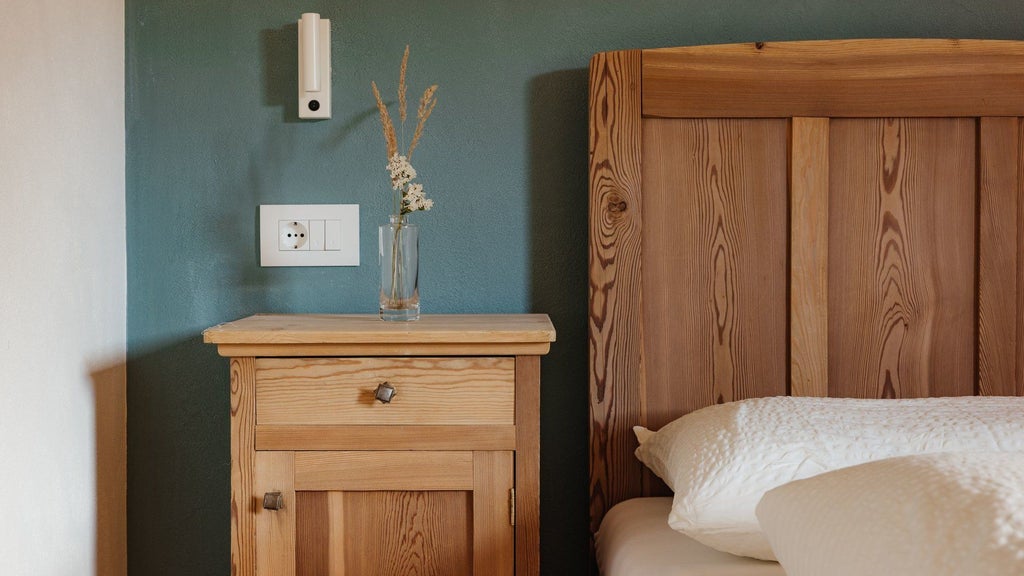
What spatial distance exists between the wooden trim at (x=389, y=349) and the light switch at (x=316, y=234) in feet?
1.13

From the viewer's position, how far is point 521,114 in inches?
55.5

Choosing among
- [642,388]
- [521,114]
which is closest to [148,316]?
[521,114]

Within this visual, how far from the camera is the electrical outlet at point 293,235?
4.61 ft

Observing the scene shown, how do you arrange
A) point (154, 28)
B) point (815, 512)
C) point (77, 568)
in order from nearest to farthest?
point (815, 512) → point (77, 568) → point (154, 28)

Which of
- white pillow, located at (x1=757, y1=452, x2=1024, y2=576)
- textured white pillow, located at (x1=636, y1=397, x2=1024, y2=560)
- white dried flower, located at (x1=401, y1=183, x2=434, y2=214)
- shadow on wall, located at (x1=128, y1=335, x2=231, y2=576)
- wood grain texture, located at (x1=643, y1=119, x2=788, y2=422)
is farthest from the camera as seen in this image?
shadow on wall, located at (x1=128, y1=335, x2=231, y2=576)

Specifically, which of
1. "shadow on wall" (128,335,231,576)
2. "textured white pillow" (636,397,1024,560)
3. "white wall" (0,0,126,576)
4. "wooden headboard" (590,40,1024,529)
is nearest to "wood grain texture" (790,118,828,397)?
"wooden headboard" (590,40,1024,529)

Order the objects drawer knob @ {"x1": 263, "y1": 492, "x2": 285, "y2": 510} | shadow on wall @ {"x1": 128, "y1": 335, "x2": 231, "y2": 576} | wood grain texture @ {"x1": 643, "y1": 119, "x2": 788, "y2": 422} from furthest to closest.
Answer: shadow on wall @ {"x1": 128, "y1": 335, "x2": 231, "y2": 576} < wood grain texture @ {"x1": 643, "y1": 119, "x2": 788, "y2": 422} < drawer knob @ {"x1": 263, "y1": 492, "x2": 285, "y2": 510}

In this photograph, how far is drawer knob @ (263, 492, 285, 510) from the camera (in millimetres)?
1080

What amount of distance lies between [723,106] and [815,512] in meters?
0.81

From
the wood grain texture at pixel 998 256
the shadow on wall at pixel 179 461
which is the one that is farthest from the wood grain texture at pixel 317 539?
the wood grain texture at pixel 998 256

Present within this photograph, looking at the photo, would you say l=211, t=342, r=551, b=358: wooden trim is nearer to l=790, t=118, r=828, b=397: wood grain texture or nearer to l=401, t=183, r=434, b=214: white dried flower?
l=401, t=183, r=434, b=214: white dried flower

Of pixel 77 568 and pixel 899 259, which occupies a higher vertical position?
pixel 899 259

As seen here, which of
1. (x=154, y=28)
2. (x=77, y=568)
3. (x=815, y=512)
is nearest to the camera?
(x=815, y=512)

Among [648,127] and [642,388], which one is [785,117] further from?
[642,388]
